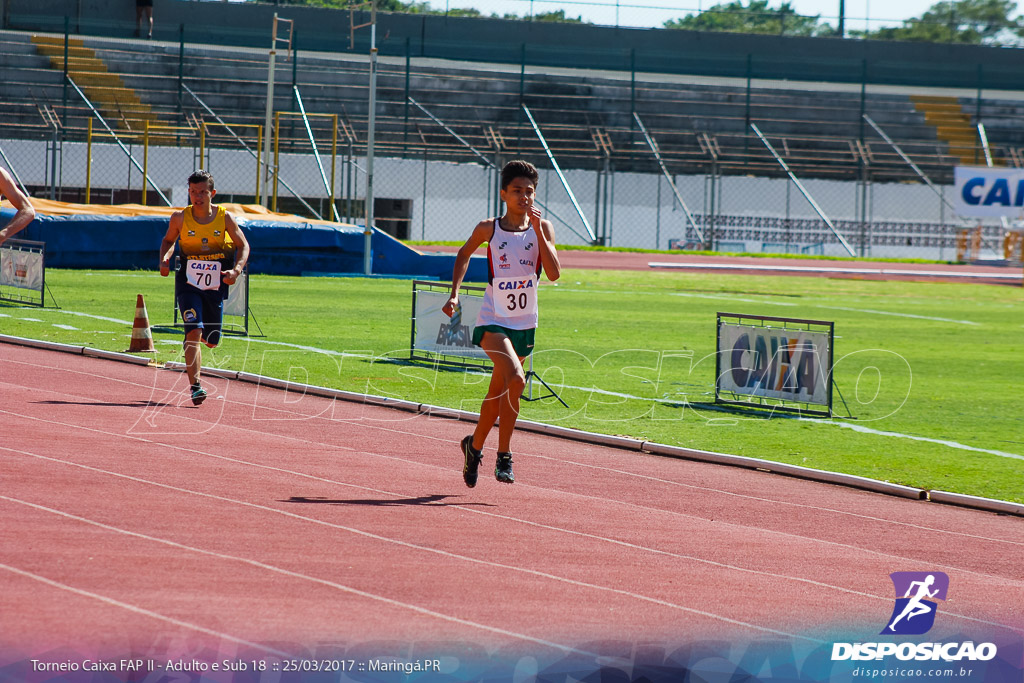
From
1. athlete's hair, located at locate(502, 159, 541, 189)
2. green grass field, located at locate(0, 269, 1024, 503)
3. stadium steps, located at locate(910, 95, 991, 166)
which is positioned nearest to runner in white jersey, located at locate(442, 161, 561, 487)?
athlete's hair, located at locate(502, 159, 541, 189)

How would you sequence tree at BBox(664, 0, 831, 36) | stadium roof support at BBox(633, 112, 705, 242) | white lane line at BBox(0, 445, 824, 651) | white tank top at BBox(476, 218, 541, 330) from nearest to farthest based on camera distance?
white lane line at BBox(0, 445, 824, 651), white tank top at BBox(476, 218, 541, 330), stadium roof support at BBox(633, 112, 705, 242), tree at BBox(664, 0, 831, 36)

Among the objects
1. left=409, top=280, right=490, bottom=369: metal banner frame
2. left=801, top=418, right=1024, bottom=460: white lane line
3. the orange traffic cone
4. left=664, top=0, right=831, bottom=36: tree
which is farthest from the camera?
left=664, top=0, right=831, bottom=36: tree

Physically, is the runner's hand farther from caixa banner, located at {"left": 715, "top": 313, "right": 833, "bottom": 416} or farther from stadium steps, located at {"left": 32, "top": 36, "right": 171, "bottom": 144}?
Result: stadium steps, located at {"left": 32, "top": 36, "right": 171, "bottom": 144}

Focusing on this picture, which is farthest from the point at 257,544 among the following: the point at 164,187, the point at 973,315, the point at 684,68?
the point at 684,68

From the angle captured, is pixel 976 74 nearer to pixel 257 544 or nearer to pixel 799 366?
pixel 799 366

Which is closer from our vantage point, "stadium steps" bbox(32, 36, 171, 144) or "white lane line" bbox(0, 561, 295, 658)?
"white lane line" bbox(0, 561, 295, 658)

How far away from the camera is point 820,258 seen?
49062mm

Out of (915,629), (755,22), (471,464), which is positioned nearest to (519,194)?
(471,464)

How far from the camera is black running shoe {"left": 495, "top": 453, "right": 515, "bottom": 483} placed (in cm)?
821

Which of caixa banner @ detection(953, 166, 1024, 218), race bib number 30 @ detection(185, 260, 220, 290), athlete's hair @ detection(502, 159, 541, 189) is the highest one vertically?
caixa banner @ detection(953, 166, 1024, 218)

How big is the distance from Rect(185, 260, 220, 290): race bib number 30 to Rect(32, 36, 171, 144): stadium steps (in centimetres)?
3489

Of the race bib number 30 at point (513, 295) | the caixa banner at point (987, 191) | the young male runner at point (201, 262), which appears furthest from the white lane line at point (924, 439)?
the caixa banner at point (987, 191)

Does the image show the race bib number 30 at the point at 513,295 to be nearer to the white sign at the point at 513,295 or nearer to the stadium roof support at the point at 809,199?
the white sign at the point at 513,295

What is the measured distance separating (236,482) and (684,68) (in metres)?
55.6
